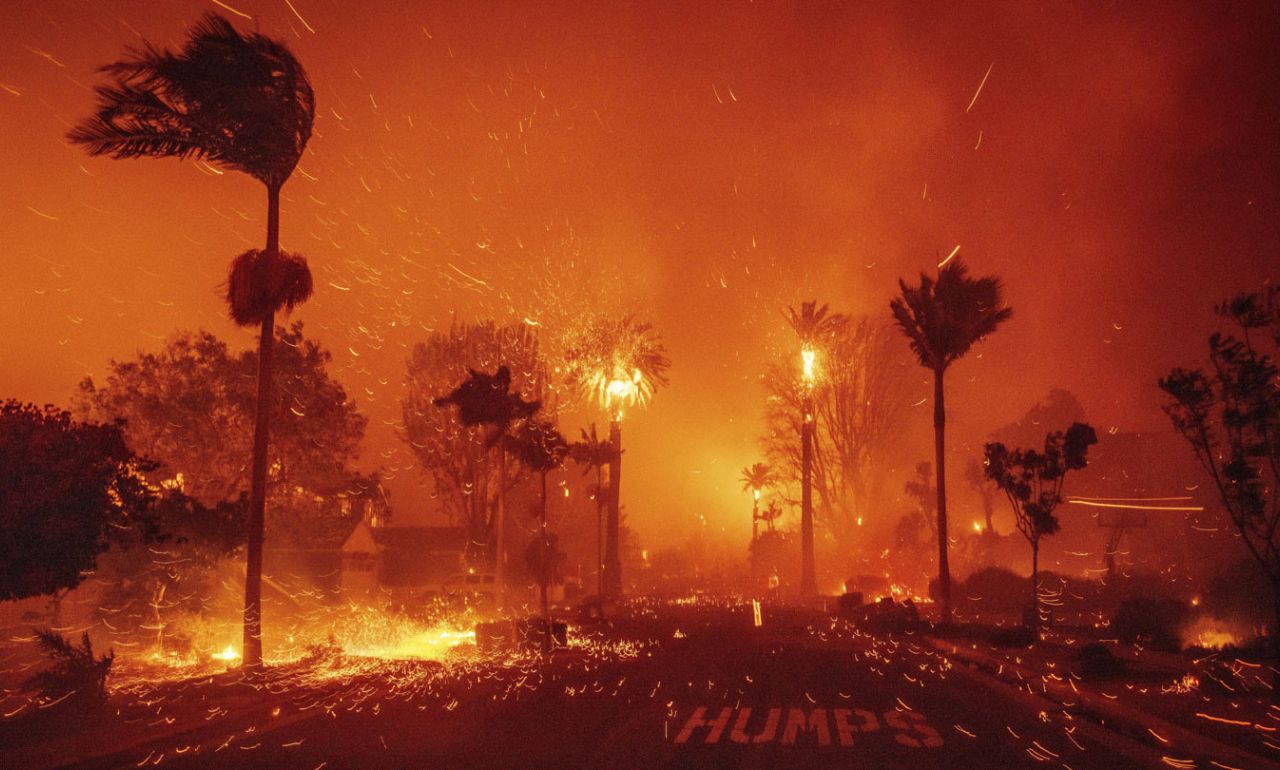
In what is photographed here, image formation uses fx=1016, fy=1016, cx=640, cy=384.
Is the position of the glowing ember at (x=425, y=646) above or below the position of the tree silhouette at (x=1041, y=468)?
below

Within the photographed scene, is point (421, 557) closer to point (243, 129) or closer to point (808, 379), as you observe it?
point (808, 379)

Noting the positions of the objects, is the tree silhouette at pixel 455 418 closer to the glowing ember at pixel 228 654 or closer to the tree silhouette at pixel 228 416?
the tree silhouette at pixel 228 416

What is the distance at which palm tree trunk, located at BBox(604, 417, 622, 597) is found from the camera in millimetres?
56594

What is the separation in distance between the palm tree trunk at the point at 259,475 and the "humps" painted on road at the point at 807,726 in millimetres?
8754

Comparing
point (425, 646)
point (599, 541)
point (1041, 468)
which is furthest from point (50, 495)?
point (599, 541)

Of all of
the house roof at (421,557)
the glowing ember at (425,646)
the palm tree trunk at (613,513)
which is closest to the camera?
the glowing ember at (425,646)

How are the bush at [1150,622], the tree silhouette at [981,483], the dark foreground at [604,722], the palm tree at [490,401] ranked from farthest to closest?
the tree silhouette at [981,483] < the palm tree at [490,401] < the bush at [1150,622] < the dark foreground at [604,722]

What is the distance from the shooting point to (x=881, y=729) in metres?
13.1

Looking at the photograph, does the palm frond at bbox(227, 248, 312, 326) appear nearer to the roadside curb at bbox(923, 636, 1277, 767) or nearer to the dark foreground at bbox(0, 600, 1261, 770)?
the dark foreground at bbox(0, 600, 1261, 770)

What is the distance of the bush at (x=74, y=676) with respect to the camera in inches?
550

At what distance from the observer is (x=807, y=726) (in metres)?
13.3

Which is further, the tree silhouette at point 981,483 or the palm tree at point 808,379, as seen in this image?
the tree silhouette at point 981,483

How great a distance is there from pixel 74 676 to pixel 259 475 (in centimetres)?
569

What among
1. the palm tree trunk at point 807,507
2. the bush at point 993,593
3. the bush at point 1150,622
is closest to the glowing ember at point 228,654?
the bush at point 1150,622
